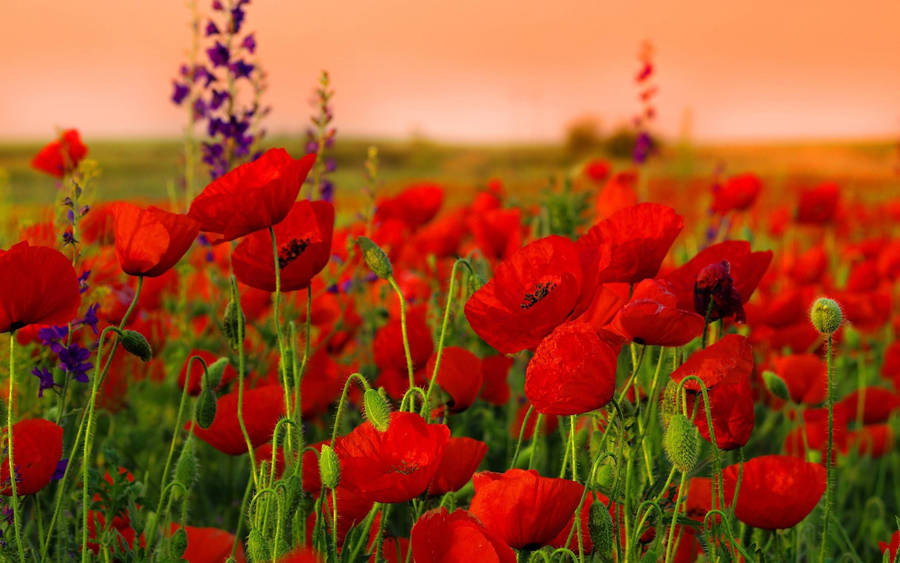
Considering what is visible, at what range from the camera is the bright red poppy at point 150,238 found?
98 centimetres

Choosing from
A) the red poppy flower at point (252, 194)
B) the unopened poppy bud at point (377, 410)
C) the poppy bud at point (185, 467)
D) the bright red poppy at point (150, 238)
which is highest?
the red poppy flower at point (252, 194)

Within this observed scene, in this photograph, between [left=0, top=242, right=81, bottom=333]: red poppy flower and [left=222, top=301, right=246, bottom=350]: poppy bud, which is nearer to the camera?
[left=0, top=242, right=81, bottom=333]: red poppy flower

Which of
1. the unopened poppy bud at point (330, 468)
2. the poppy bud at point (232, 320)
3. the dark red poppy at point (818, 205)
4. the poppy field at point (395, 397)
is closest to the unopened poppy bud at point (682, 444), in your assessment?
the poppy field at point (395, 397)

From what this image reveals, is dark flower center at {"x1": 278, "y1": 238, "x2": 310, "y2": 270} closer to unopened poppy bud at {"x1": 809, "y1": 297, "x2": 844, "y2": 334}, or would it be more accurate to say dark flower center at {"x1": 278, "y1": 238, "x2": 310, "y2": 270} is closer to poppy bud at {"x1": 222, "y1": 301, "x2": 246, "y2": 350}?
poppy bud at {"x1": 222, "y1": 301, "x2": 246, "y2": 350}

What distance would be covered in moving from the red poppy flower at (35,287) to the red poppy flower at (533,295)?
0.43 metres

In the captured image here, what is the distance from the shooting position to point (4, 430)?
110 centimetres

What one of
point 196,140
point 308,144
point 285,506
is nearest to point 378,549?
point 285,506

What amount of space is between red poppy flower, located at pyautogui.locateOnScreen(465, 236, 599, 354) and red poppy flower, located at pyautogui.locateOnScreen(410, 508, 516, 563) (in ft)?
0.58

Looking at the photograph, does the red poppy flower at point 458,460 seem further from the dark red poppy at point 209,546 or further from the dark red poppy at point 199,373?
the dark red poppy at point 199,373

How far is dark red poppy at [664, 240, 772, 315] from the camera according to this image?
1050 mm

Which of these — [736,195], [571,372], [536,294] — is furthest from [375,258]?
[736,195]

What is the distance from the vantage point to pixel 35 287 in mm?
922

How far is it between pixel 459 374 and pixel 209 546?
1.32 ft

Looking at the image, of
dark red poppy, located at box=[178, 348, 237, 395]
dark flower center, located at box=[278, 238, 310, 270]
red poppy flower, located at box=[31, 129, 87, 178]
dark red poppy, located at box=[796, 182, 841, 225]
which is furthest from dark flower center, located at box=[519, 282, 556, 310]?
dark red poppy, located at box=[796, 182, 841, 225]
